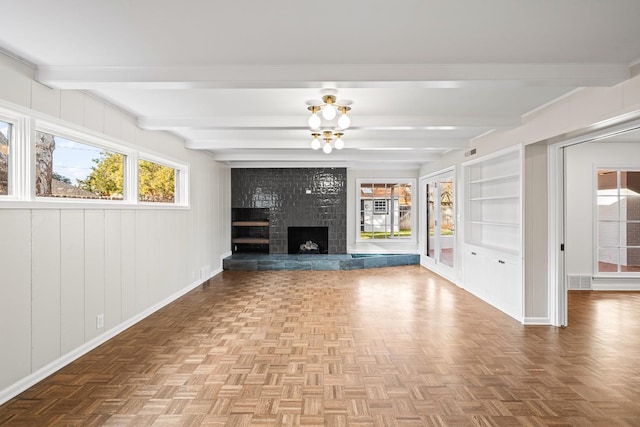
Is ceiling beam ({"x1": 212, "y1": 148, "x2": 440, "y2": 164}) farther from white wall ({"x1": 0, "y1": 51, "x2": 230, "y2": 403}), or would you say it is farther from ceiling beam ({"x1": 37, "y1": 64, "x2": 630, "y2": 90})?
ceiling beam ({"x1": 37, "y1": 64, "x2": 630, "y2": 90})

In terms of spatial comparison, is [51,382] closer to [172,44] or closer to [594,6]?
[172,44]

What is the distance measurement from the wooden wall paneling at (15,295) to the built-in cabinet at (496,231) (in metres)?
4.86

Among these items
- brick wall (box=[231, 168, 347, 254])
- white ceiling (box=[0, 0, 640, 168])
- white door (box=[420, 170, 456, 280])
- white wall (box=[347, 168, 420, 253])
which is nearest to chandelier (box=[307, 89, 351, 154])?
white ceiling (box=[0, 0, 640, 168])

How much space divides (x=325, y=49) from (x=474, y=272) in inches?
182

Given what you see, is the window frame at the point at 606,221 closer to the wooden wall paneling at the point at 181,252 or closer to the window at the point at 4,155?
the wooden wall paneling at the point at 181,252

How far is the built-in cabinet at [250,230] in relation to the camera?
9.26m

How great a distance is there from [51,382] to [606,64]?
4.81 metres

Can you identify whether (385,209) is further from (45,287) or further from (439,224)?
(45,287)

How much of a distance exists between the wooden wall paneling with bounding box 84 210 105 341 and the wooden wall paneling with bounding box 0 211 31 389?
690 mm

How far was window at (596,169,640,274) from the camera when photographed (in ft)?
20.2

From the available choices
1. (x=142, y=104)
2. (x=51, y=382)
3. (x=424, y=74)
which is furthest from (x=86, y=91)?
(x=424, y=74)

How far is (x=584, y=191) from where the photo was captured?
20.5 ft

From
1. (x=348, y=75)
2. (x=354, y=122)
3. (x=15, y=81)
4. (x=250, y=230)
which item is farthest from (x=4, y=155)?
Result: (x=250, y=230)

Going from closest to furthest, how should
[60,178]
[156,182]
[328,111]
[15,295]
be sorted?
[15,295]
[328,111]
[60,178]
[156,182]
